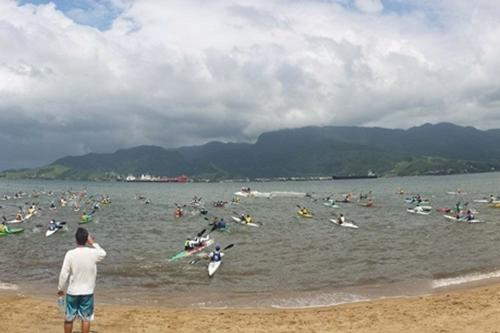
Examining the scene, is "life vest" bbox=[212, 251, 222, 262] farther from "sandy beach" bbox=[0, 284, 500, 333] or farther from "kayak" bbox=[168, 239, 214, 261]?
"sandy beach" bbox=[0, 284, 500, 333]

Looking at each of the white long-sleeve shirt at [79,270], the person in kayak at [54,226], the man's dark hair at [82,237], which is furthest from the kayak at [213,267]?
the person in kayak at [54,226]

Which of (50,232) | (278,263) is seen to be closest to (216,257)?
(278,263)

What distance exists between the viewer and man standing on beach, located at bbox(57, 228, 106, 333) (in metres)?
10.2

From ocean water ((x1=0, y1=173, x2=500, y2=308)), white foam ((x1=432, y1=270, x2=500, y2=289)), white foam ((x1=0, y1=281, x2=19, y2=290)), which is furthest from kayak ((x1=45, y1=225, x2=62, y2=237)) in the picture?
white foam ((x1=432, y1=270, x2=500, y2=289))

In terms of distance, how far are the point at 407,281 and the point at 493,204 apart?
56071 millimetres

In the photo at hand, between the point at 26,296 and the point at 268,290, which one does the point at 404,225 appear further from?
the point at 26,296

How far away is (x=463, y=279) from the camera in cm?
2595

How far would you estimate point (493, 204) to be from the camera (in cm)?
7375

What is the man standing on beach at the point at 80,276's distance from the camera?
10188mm

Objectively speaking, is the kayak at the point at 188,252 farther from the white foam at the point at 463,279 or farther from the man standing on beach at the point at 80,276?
the man standing on beach at the point at 80,276

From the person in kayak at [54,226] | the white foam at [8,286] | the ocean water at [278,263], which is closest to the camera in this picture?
the ocean water at [278,263]

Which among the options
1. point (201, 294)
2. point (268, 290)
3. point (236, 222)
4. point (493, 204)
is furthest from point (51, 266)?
point (493, 204)

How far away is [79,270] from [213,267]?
19630mm

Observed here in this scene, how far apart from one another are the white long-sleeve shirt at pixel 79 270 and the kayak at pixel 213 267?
18334 mm
